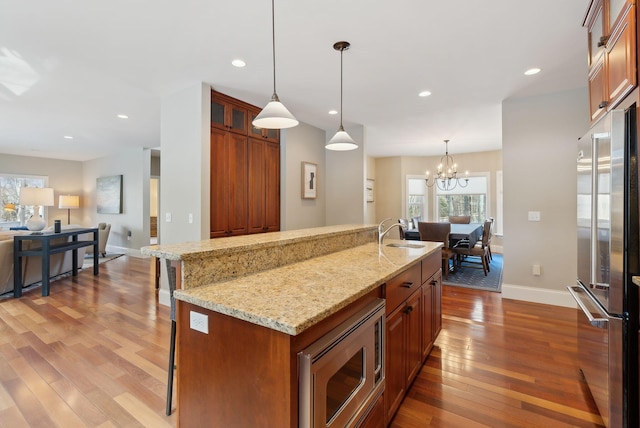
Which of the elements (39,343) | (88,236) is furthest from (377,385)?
(88,236)

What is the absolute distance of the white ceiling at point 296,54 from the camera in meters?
2.17

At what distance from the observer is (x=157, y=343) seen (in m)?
2.70

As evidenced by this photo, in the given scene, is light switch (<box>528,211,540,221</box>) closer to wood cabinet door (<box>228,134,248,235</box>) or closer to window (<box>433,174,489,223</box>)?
wood cabinet door (<box>228,134,248,235</box>)

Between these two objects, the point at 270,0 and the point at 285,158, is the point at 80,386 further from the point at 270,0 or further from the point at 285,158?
the point at 285,158

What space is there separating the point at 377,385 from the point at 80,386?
6.64 ft

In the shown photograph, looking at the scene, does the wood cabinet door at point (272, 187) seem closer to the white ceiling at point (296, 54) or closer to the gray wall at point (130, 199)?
the white ceiling at point (296, 54)

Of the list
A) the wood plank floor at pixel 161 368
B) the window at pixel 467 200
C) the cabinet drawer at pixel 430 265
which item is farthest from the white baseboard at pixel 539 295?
the window at pixel 467 200

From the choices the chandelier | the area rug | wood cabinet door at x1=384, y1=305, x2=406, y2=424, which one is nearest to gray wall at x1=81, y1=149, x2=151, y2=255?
the area rug

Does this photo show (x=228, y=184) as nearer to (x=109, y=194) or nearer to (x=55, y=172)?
(x=109, y=194)

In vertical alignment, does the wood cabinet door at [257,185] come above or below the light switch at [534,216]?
above

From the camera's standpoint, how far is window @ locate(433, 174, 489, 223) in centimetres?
782

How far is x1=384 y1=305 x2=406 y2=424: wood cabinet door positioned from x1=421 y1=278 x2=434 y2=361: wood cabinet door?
1.57ft

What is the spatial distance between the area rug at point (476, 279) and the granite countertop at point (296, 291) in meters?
3.13

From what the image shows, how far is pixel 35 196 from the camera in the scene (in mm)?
5598
